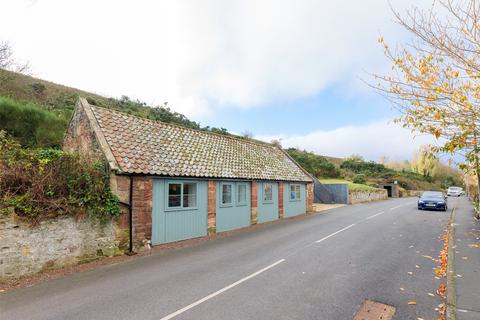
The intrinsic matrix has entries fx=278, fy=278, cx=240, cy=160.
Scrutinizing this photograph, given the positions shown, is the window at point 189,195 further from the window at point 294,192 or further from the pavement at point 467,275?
the window at point 294,192

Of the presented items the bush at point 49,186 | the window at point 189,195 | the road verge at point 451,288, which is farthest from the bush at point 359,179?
the bush at point 49,186

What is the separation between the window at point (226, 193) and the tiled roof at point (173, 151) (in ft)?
1.88

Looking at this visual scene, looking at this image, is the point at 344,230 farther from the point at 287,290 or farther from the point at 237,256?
the point at 287,290

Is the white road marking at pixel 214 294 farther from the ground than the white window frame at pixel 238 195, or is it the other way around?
the white window frame at pixel 238 195

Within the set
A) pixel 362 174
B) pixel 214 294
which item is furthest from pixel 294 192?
pixel 362 174

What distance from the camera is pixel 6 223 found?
7.33 metres

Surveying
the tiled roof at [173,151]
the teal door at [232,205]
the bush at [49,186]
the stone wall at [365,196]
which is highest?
the tiled roof at [173,151]

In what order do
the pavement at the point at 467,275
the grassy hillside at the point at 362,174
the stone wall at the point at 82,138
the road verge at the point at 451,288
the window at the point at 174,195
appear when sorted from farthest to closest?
the grassy hillside at the point at 362,174
the window at the point at 174,195
the stone wall at the point at 82,138
the pavement at the point at 467,275
the road verge at the point at 451,288

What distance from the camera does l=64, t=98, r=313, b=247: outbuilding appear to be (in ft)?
35.2

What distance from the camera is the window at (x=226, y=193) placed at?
1498 cm

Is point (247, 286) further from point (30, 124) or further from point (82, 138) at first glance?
point (30, 124)

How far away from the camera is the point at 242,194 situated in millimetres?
16422

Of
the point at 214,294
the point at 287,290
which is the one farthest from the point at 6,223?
the point at 287,290

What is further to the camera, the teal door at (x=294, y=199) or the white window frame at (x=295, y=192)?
the white window frame at (x=295, y=192)
